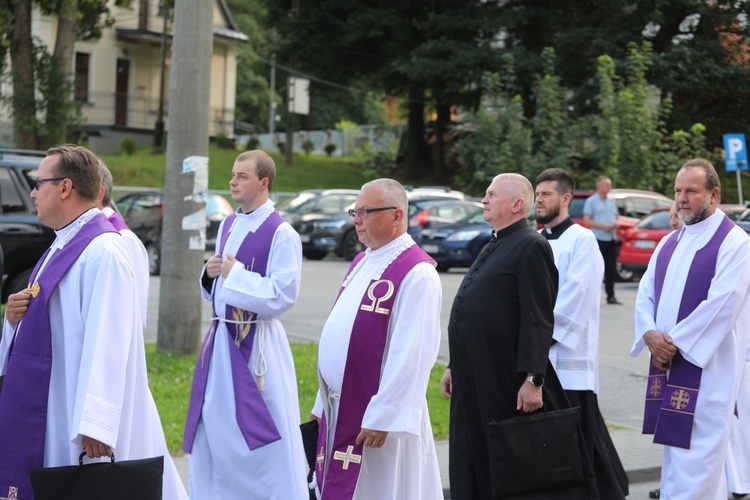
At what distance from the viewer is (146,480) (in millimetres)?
4168

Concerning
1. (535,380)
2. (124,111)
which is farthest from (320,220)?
(124,111)

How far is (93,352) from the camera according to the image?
4.26 m

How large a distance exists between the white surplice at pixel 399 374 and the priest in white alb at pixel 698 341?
1.98 m

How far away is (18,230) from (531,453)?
796cm

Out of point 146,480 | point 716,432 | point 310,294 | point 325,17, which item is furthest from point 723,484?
point 325,17

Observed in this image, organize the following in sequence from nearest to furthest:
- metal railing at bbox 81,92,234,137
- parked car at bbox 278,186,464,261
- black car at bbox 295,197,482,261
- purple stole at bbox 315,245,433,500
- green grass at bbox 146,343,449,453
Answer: purple stole at bbox 315,245,433,500 → green grass at bbox 146,343,449,453 → black car at bbox 295,197,482,261 → parked car at bbox 278,186,464,261 → metal railing at bbox 81,92,234,137

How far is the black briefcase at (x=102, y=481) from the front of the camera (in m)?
4.03

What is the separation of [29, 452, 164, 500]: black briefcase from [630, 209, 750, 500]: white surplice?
11.5ft

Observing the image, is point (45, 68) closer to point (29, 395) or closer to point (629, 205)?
point (629, 205)

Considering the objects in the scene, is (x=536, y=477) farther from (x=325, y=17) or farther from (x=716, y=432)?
(x=325, y=17)

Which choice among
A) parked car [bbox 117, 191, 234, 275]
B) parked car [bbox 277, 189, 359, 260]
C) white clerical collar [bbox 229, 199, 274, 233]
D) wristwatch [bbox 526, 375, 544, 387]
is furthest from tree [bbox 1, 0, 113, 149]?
wristwatch [bbox 526, 375, 544, 387]

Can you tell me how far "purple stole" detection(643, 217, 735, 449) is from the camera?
21.4ft

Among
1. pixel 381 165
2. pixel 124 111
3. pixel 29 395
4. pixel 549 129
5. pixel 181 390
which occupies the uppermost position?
pixel 124 111

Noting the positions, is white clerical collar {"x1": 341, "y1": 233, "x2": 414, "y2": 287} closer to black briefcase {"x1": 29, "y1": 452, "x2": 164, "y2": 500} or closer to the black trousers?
black briefcase {"x1": 29, "y1": 452, "x2": 164, "y2": 500}
